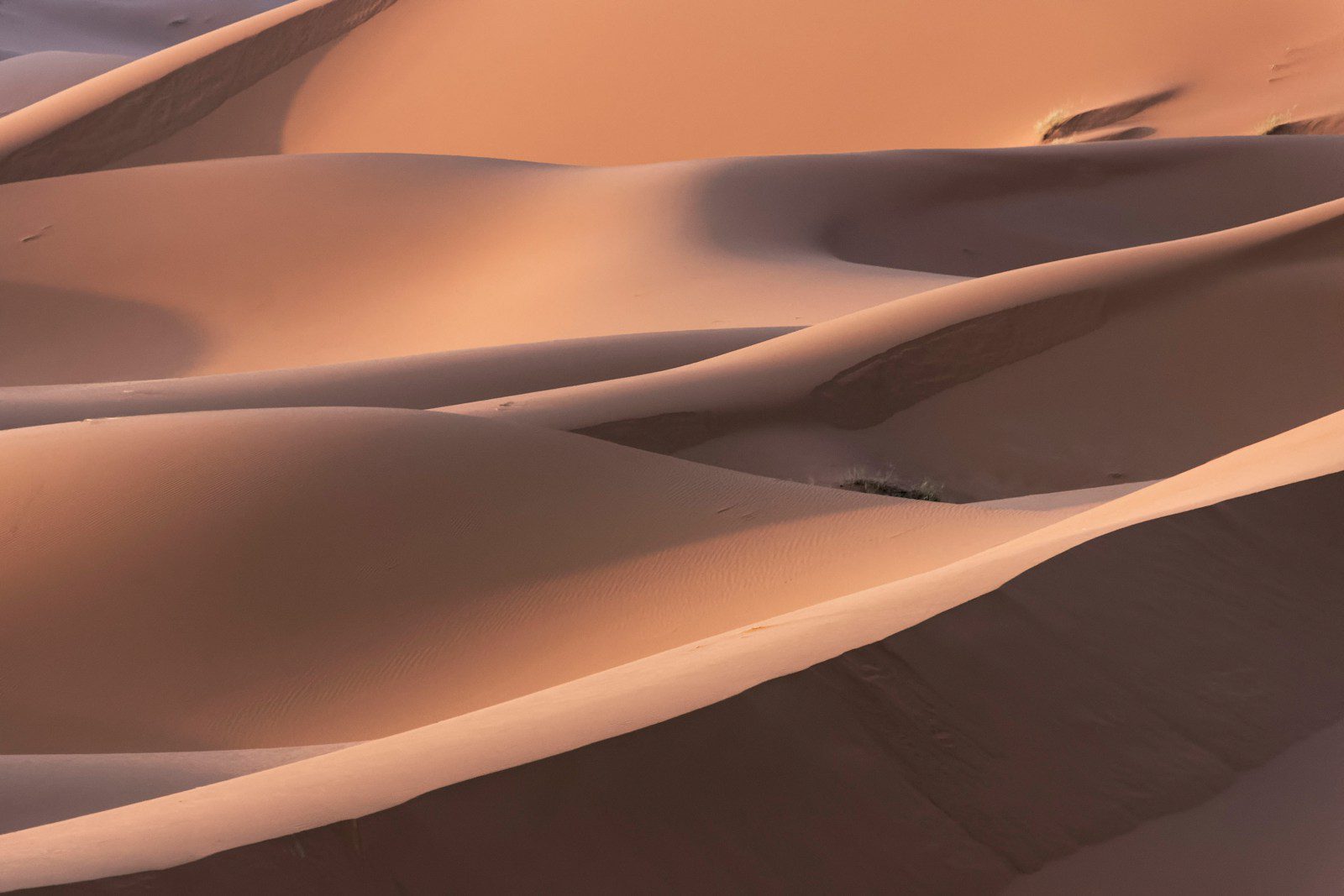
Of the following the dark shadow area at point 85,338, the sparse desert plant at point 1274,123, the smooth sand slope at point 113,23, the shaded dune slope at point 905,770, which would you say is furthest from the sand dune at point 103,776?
the smooth sand slope at point 113,23

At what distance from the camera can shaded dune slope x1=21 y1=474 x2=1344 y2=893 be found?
8.39 feet

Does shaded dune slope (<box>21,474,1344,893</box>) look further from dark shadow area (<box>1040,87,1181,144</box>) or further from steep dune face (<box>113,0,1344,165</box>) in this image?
dark shadow area (<box>1040,87,1181,144</box>)

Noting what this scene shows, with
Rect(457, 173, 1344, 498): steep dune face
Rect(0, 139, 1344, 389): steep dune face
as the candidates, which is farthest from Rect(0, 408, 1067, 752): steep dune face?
Rect(0, 139, 1344, 389): steep dune face

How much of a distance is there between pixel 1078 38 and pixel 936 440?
15570mm

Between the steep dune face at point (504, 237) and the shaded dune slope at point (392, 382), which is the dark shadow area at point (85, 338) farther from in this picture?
the shaded dune slope at point (392, 382)

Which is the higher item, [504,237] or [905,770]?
[504,237]

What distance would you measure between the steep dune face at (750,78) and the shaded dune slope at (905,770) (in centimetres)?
1826

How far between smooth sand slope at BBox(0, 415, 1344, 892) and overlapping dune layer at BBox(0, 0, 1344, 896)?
1 centimetres

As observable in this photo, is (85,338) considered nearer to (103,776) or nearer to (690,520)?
(690,520)

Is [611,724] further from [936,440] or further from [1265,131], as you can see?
[1265,131]

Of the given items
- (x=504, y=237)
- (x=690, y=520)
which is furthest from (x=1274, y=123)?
(x=690, y=520)

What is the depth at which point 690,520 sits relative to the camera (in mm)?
6785

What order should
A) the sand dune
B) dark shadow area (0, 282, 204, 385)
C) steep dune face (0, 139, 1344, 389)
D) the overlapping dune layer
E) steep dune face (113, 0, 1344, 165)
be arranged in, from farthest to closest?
steep dune face (113, 0, 1344, 165), dark shadow area (0, 282, 204, 385), steep dune face (0, 139, 1344, 389), the sand dune, the overlapping dune layer

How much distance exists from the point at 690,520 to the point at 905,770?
3975 mm
